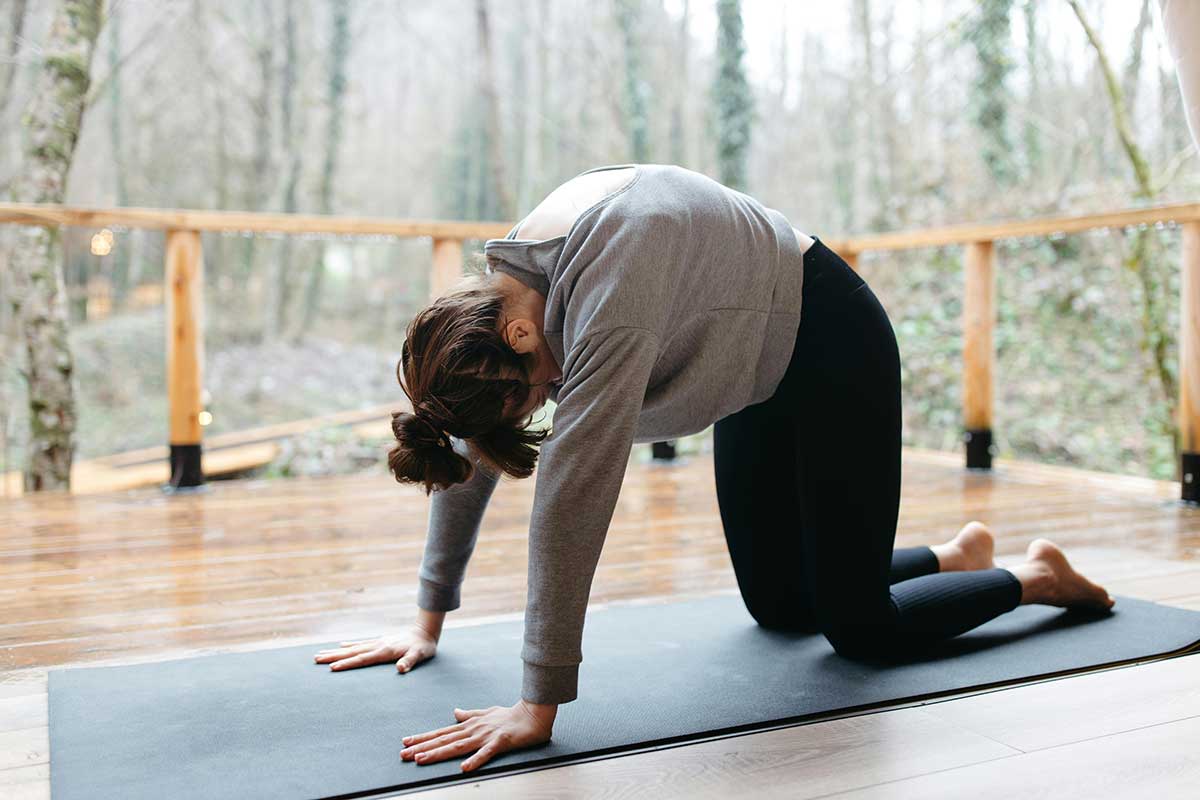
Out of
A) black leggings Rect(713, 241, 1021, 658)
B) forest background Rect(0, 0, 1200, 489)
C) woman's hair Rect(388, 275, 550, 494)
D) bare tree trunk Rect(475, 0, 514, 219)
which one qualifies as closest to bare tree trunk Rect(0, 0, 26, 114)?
forest background Rect(0, 0, 1200, 489)

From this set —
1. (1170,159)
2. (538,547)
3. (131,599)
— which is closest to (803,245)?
(538,547)

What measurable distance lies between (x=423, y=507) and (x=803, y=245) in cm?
185

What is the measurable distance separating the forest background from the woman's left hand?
3855 mm

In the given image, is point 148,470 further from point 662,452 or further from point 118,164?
point 118,164

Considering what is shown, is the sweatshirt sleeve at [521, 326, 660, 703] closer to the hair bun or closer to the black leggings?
the hair bun

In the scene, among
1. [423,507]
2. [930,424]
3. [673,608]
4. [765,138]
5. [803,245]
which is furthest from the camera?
[765,138]

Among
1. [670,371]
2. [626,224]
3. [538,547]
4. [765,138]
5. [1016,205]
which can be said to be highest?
[765,138]

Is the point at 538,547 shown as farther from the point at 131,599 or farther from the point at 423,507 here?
the point at 423,507

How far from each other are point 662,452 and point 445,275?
112cm

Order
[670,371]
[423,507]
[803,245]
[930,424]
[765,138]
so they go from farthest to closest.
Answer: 1. [765,138]
2. [930,424]
3. [423,507]
4. [803,245]
5. [670,371]

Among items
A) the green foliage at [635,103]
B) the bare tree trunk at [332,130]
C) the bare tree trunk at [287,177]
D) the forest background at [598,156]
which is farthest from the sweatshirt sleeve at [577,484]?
the bare tree trunk at [332,130]

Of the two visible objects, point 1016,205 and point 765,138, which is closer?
point 1016,205

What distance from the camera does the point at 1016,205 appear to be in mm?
7152

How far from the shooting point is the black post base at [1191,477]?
10.6ft
